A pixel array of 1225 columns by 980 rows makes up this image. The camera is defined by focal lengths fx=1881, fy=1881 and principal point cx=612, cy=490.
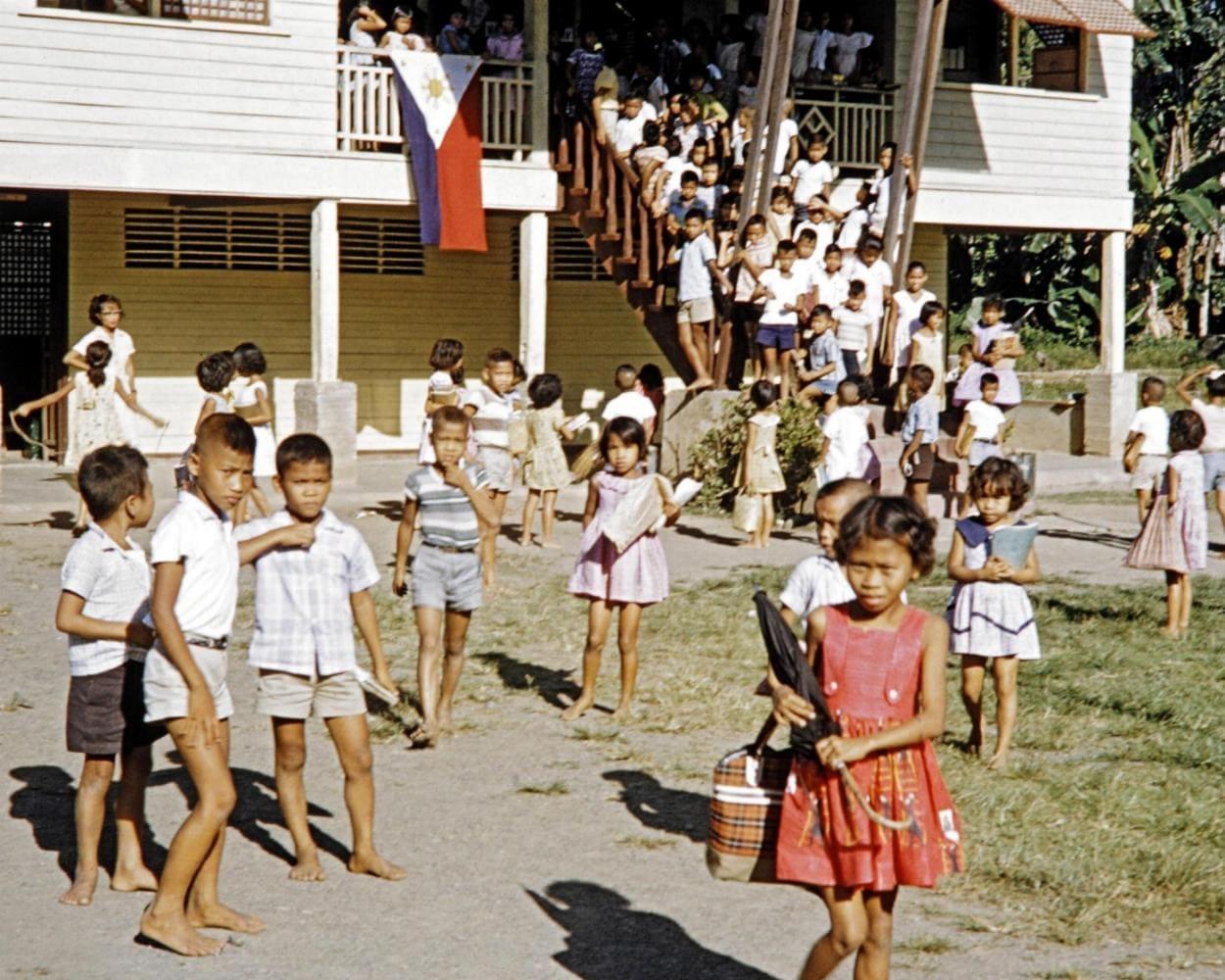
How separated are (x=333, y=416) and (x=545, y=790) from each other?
33.9ft

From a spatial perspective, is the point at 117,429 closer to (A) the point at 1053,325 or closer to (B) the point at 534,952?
(B) the point at 534,952

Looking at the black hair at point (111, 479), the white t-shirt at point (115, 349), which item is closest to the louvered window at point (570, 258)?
the white t-shirt at point (115, 349)

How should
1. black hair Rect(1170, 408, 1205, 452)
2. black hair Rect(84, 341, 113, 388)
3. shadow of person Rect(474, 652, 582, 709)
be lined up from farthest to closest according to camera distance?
black hair Rect(84, 341, 113, 388) < black hair Rect(1170, 408, 1205, 452) < shadow of person Rect(474, 652, 582, 709)

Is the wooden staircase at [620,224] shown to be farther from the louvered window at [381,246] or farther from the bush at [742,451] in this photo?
the louvered window at [381,246]

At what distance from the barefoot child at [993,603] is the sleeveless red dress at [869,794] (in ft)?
10.8

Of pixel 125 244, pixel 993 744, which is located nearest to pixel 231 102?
pixel 125 244

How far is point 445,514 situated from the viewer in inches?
317

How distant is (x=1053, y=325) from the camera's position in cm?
3303

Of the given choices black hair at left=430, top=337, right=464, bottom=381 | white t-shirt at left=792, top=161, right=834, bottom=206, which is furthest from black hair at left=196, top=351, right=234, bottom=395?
white t-shirt at left=792, top=161, right=834, bottom=206

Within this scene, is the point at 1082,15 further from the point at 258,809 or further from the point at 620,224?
the point at 258,809

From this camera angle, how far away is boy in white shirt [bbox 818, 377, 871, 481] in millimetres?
14148

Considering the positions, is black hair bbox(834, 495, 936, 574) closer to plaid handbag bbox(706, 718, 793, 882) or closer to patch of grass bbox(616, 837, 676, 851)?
plaid handbag bbox(706, 718, 793, 882)

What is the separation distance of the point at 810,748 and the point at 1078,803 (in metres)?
3.11

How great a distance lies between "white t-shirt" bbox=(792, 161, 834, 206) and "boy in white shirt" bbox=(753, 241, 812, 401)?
218cm
